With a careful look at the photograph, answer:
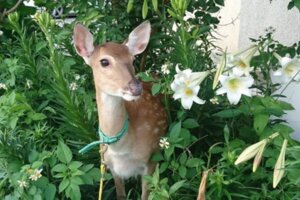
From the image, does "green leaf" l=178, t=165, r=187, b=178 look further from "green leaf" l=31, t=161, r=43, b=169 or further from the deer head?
"green leaf" l=31, t=161, r=43, b=169

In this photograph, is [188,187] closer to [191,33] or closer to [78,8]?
[191,33]

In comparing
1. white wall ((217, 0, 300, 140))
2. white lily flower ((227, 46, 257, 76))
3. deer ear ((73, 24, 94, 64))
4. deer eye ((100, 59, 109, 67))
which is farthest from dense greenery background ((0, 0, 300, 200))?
white wall ((217, 0, 300, 140))

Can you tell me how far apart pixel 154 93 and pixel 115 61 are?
0.27 metres

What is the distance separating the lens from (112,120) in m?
2.46

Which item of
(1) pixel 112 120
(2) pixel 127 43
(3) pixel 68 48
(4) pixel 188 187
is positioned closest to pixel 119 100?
(1) pixel 112 120

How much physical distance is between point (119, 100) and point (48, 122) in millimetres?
699

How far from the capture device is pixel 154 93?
2.49m

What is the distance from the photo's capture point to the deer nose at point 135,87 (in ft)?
7.24

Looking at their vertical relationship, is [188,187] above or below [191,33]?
below

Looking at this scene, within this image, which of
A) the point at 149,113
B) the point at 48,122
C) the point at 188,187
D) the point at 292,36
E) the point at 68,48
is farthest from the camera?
the point at 292,36

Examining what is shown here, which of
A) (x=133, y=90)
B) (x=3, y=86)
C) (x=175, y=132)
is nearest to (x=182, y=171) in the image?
(x=175, y=132)

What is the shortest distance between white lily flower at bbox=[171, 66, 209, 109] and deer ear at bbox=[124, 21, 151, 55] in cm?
57

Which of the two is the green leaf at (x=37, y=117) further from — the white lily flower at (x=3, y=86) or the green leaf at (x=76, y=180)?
the green leaf at (x=76, y=180)

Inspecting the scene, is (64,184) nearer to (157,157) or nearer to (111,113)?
(111,113)
